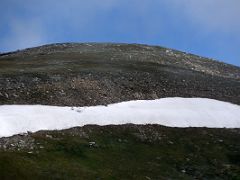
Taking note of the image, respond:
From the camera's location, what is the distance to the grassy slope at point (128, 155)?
3475 cm

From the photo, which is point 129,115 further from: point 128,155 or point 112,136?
point 128,155

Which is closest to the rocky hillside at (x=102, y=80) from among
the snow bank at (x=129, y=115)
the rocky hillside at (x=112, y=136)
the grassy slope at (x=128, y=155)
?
the rocky hillside at (x=112, y=136)

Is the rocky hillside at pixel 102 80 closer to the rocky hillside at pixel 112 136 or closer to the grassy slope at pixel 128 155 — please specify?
the rocky hillside at pixel 112 136

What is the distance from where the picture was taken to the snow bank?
138 feet

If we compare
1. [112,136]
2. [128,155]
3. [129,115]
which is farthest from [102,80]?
[128,155]

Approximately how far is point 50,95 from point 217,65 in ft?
179

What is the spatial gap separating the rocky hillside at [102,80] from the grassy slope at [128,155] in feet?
24.2

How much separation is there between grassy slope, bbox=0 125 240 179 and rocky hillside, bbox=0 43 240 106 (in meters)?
7.38

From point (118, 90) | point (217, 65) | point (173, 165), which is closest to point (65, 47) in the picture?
point (217, 65)

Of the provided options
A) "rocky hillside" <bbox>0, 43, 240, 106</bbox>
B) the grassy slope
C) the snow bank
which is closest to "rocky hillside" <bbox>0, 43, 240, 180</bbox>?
the grassy slope

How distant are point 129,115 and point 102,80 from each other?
10.4 meters

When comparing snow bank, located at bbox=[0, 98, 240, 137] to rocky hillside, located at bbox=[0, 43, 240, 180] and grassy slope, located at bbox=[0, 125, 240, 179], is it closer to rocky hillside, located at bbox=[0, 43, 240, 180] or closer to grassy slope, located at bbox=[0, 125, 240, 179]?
rocky hillside, located at bbox=[0, 43, 240, 180]

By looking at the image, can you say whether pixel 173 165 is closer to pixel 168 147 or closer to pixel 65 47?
pixel 168 147

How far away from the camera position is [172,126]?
4956 centimetres
